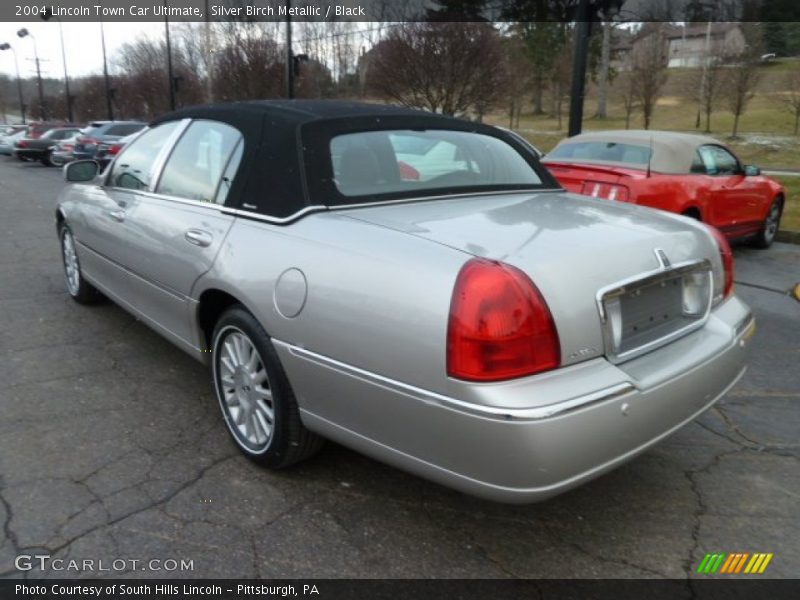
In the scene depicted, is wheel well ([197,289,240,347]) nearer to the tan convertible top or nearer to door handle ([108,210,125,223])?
door handle ([108,210,125,223])

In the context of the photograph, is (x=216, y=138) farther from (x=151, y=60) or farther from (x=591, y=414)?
(x=151, y=60)

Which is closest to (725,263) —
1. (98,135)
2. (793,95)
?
(98,135)

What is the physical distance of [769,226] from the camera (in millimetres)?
8648

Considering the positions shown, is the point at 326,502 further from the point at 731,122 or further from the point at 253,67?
the point at 731,122

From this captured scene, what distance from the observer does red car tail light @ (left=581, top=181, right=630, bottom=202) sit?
21.5 ft

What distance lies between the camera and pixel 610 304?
2.28 metres

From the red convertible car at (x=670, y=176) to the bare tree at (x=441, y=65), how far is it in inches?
572

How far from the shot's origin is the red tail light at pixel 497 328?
2064 millimetres

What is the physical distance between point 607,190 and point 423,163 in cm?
391

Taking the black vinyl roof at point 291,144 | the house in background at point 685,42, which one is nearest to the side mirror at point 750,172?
the black vinyl roof at point 291,144

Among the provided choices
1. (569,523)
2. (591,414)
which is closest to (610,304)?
(591,414)

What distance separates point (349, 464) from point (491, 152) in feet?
5.88

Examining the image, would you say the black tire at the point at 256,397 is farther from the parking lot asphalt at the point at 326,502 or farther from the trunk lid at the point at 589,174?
the trunk lid at the point at 589,174

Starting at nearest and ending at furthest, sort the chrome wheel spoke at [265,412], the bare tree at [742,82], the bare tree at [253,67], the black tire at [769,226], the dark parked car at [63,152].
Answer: the chrome wheel spoke at [265,412]
the black tire at [769,226]
the dark parked car at [63,152]
the bare tree at [253,67]
the bare tree at [742,82]
